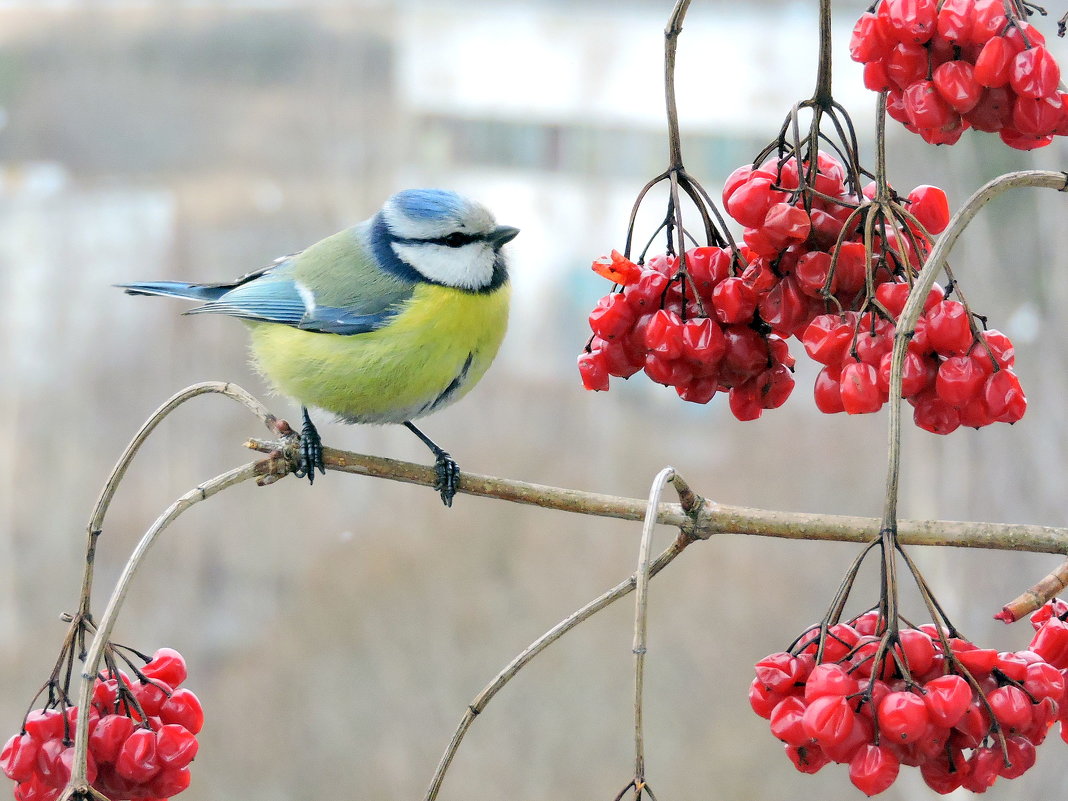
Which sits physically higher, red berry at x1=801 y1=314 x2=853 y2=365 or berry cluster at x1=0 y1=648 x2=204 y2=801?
red berry at x1=801 y1=314 x2=853 y2=365

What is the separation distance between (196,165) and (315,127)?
14.7 inches

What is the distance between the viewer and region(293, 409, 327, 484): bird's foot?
0.90m

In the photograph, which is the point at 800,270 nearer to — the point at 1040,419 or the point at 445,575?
the point at 1040,419

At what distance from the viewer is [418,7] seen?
326 cm

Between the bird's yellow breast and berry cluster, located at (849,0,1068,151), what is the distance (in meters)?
0.64

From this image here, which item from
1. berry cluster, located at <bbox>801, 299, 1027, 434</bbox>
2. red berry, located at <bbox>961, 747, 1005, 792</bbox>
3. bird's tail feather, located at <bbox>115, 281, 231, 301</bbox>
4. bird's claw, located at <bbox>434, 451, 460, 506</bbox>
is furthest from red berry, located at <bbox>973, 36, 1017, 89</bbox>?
bird's tail feather, located at <bbox>115, 281, 231, 301</bbox>

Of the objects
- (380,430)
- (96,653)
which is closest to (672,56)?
(96,653)

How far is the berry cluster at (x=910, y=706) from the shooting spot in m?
0.45

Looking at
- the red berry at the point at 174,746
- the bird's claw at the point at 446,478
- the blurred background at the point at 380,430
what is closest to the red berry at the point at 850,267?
the bird's claw at the point at 446,478

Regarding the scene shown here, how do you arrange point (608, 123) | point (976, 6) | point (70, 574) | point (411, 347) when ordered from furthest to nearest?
point (70, 574)
point (608, 123)
point (411, 347)
point (976, 6)

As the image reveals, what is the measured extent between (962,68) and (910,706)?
11.8 inches

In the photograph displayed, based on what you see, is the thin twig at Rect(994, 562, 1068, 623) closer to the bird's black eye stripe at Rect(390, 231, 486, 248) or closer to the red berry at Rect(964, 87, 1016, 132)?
the red berry at Rect(964, 87, 1016, 132)

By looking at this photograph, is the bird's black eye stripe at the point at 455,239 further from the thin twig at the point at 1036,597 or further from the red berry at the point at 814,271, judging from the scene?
the thin twig at the point at 1036,597

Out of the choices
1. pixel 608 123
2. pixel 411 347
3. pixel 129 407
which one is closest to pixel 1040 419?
pixel 608 123
